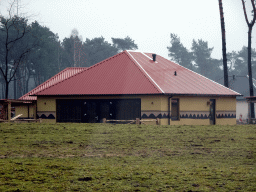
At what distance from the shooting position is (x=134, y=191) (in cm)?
746

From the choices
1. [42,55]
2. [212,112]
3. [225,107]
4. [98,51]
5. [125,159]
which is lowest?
[125,159]

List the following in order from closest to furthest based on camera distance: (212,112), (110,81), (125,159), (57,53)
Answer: (125,159) → (110,81) → (212,112) → (57,53)

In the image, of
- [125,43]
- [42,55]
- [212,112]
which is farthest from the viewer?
[125,43]

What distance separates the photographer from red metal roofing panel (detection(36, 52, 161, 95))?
103 ft

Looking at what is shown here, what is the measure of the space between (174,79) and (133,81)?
444cm

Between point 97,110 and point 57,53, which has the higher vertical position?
point 57,53

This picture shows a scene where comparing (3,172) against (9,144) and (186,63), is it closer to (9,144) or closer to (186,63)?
(9,144)

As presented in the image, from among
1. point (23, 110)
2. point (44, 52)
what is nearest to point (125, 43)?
point (44, 52)

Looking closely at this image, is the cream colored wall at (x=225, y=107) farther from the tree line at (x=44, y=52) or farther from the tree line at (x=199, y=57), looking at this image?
the tree line at (x=199, y=57)

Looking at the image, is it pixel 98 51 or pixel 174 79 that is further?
pixel 98 51

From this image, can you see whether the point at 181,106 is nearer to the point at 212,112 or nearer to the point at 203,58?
the point at 212,112

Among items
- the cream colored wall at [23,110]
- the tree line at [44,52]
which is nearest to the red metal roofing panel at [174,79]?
the cream colored wall at [23,110]

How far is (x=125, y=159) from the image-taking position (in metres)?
11.7

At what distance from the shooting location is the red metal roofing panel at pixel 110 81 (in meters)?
31.4
